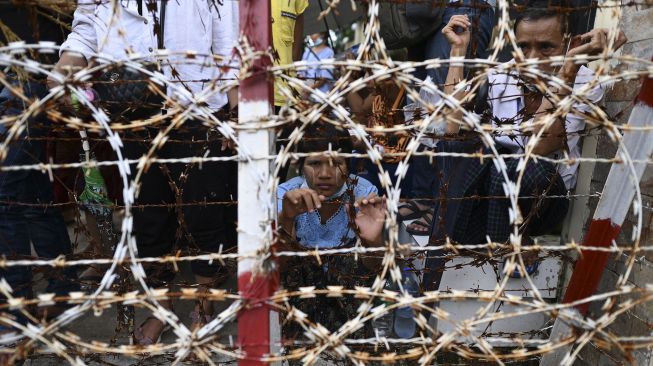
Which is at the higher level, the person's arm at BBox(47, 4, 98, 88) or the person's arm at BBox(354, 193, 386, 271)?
the person's arm at BBox(47, 4, 98, 88)

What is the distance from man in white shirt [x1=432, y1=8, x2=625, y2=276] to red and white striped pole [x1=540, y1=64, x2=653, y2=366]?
459mm

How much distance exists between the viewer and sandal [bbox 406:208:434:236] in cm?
296

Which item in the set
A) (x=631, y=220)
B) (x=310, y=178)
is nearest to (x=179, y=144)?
(x=310, y=178)

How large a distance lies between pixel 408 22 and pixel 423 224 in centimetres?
129

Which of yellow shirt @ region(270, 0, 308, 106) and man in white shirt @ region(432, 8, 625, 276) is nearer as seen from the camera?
man in white shirt @ region(432, 8, 625, 276)

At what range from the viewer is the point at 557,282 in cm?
272

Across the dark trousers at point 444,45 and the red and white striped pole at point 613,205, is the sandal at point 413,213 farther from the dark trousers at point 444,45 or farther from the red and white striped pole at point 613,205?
the red and white striped pole at point 613,205

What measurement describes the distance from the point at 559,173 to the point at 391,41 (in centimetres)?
143

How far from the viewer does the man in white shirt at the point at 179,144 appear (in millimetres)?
2338

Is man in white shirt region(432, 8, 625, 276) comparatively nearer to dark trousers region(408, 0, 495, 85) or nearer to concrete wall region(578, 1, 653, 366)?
concrete wall region(578, 1, 653, 366)

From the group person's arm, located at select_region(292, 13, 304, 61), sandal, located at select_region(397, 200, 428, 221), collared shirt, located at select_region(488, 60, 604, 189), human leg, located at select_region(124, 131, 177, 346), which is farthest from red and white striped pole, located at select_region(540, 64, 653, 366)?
person's arm, located at select_region(292, 13, 304, 61)

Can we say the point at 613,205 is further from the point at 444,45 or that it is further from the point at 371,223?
the point at 444,45

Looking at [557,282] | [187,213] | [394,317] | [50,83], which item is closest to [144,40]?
[50,83]

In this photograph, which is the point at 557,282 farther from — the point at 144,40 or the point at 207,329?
the point at 144,40
